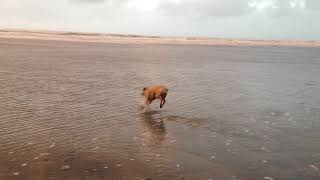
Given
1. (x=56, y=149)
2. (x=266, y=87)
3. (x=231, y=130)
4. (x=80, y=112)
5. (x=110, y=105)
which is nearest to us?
(x=56, y=149)

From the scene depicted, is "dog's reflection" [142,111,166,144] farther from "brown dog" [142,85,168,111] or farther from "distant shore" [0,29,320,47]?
"distant shore" [0,29,320,47]

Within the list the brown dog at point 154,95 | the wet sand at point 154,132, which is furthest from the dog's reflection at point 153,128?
the brown dog at point 154,95

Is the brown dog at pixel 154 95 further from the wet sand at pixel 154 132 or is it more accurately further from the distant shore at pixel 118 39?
the distant shore at pixel 118 39

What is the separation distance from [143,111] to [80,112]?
6.84 feet

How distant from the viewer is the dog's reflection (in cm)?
1104

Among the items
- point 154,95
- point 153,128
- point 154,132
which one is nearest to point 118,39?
point 154,95

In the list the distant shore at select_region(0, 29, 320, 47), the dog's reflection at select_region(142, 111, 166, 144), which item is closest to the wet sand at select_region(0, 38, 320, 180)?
the dog's reflection at select_region(142, 111, 166, 144)

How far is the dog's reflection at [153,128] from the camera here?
36.2 feet

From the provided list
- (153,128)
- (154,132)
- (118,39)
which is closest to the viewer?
(154,132)

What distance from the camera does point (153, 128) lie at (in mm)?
12234

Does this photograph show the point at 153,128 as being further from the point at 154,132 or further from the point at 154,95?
the point at 154,95

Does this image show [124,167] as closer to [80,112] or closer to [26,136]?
[26,136]

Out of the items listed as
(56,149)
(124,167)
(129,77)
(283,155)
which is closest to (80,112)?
(56,149)

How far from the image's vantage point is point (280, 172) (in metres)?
8.71
